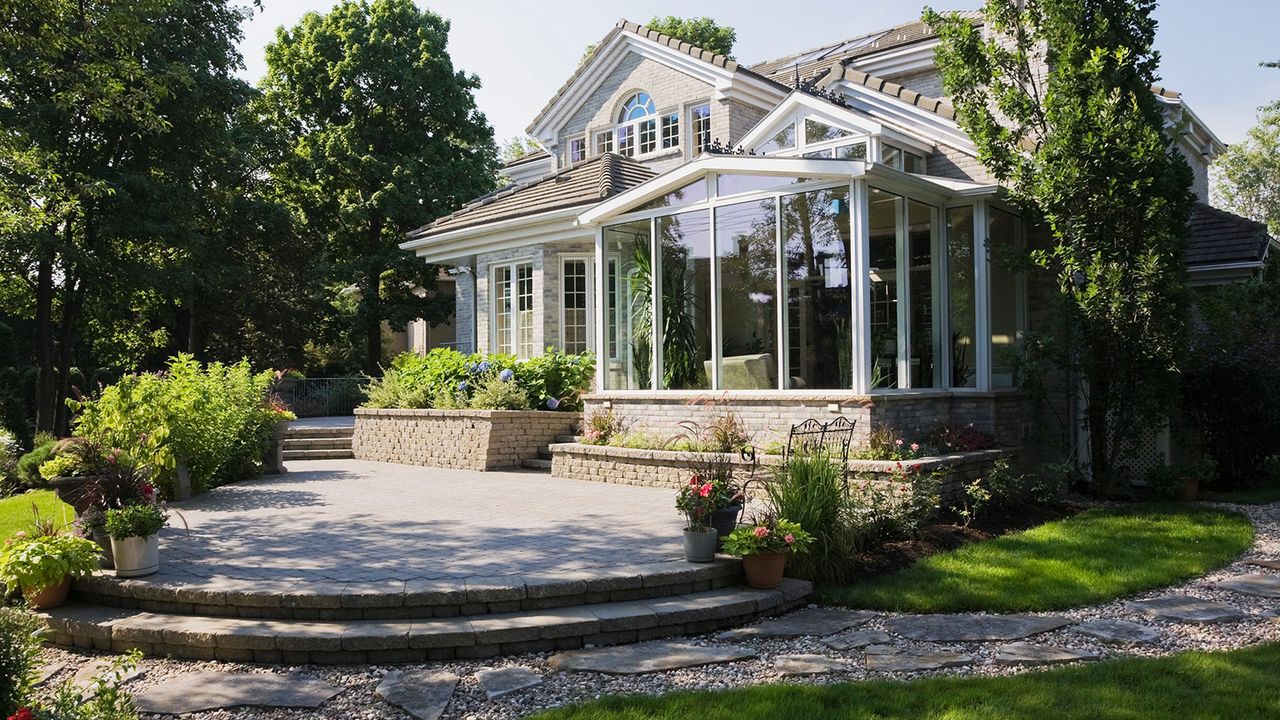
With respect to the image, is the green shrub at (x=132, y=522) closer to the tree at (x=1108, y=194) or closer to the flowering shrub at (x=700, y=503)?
the flowering shrub at (x=700, y=503)

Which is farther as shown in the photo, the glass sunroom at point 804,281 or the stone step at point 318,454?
the stone step at point 318,454

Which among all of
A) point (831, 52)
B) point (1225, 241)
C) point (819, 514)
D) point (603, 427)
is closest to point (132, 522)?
point (819, 514)

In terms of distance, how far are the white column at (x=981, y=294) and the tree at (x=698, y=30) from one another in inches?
1029

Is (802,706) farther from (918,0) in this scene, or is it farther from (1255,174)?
(1255,174)

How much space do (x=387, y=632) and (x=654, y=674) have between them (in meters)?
1.62

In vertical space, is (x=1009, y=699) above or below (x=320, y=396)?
below

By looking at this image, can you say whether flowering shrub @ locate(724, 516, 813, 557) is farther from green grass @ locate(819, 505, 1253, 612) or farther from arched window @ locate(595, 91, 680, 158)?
arched window @ locate(595, 91, 680, 158)

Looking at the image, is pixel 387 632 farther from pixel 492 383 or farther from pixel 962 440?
pixel 492 383

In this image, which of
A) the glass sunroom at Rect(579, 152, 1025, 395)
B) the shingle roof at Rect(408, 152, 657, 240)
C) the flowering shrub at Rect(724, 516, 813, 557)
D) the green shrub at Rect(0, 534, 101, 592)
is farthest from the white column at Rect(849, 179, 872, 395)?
the green shrub at Rect(0, 534, 101, 592)

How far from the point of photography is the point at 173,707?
4.34 m

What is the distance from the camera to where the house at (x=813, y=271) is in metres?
10.0

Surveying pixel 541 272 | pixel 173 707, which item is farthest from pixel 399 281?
pixel 173 707

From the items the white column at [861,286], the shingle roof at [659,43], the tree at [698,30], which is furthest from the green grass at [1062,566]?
the tree at [698,30]

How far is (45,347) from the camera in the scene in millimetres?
19062
